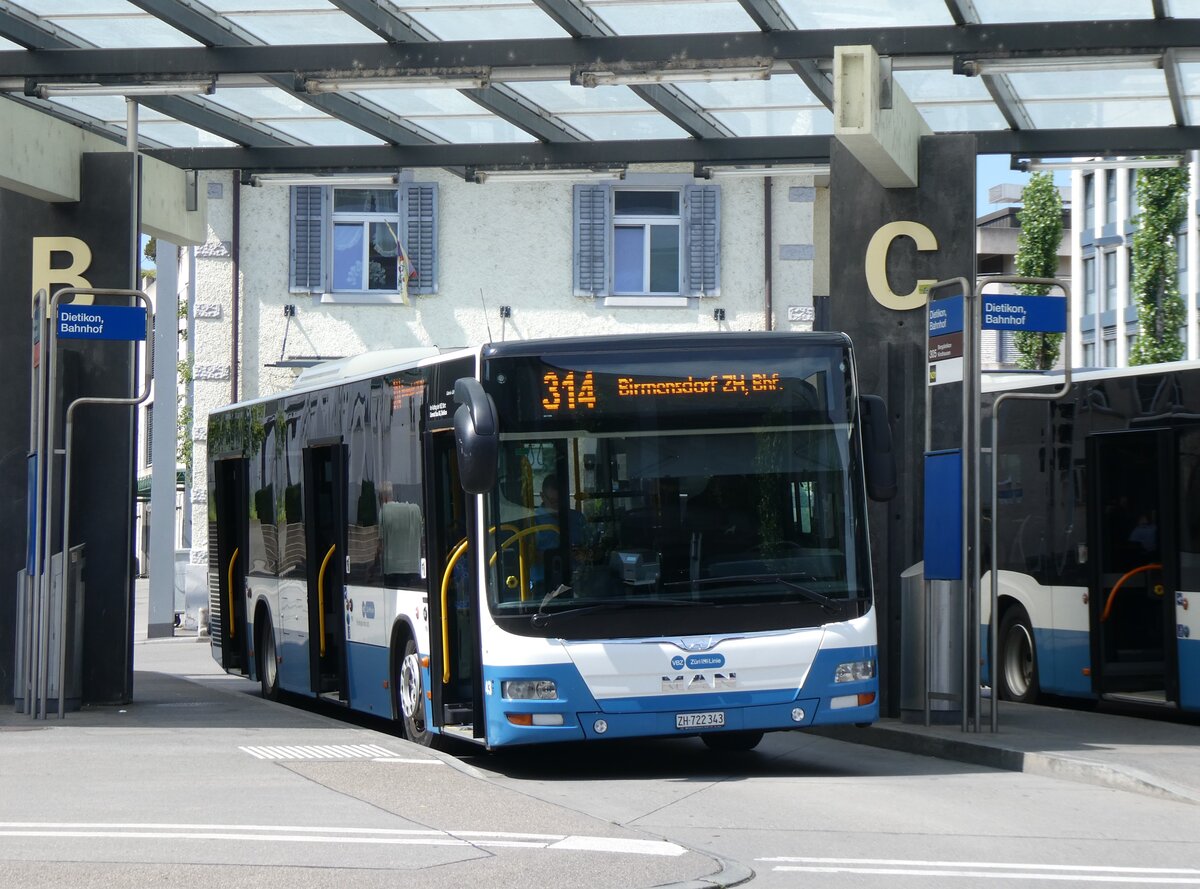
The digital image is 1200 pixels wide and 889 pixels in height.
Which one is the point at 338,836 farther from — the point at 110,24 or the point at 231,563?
the point at 231,563

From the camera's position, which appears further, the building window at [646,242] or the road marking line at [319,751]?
the building window at [646,242]

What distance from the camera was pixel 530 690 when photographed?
468 inches

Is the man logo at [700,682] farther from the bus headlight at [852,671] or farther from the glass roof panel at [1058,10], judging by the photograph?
the glass roof panel at [1058,10]

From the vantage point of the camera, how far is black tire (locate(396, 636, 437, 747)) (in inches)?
538

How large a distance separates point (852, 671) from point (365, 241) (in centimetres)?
2141

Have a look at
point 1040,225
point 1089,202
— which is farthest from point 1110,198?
point 1040,225

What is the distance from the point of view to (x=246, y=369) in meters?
32.4

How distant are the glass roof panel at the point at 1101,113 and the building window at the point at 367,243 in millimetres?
16825

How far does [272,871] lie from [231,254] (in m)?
25.3

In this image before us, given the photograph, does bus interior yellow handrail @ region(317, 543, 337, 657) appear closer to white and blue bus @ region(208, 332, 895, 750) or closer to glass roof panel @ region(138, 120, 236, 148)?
white and blue bus @ region(208, 332, 895, 750)

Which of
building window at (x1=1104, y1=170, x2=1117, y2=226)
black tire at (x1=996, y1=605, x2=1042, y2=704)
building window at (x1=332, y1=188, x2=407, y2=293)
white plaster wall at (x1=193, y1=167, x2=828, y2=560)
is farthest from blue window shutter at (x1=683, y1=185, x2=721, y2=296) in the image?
building window at (x1=1104, y1=170, x2=1117, y2=226)

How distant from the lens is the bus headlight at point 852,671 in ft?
40.2

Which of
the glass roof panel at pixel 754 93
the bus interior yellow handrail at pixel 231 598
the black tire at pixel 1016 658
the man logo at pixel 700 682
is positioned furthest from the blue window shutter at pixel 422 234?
the man logo at pixel 700 682

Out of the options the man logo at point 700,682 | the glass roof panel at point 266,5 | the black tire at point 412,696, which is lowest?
the black tire at point 412,696
